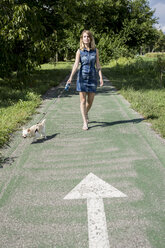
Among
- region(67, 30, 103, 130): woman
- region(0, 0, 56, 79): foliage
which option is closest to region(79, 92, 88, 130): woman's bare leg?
region(67, 30, 103, 130): woman

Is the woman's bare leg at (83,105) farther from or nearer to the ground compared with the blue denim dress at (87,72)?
nearer to the ground

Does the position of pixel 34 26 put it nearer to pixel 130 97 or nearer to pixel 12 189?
pixel 130 97

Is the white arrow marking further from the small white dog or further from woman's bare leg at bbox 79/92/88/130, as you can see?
woman's bare leg at bbox 79/92/88/130

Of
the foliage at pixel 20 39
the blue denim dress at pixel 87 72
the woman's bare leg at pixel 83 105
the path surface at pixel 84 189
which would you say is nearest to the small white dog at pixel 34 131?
the path surface at pixel 84 189

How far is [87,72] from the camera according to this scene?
18.6 ft

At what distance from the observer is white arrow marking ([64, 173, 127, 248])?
2399mm

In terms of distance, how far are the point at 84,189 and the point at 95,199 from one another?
28 centimetres

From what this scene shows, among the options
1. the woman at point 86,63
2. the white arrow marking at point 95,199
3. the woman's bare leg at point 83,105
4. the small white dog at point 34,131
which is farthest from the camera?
the woman's bare leg at point 83,105

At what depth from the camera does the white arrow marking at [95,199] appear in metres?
2.40

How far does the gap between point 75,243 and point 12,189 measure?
1382mm

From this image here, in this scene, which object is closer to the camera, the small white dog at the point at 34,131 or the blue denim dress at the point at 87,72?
the small white dog at the point at 34,131

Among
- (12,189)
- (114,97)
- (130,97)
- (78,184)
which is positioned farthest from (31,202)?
(114,97)

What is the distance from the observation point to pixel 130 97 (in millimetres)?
9625

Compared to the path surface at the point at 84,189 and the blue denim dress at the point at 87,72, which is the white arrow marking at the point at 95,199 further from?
the blue denim dress at the point at 87,72
